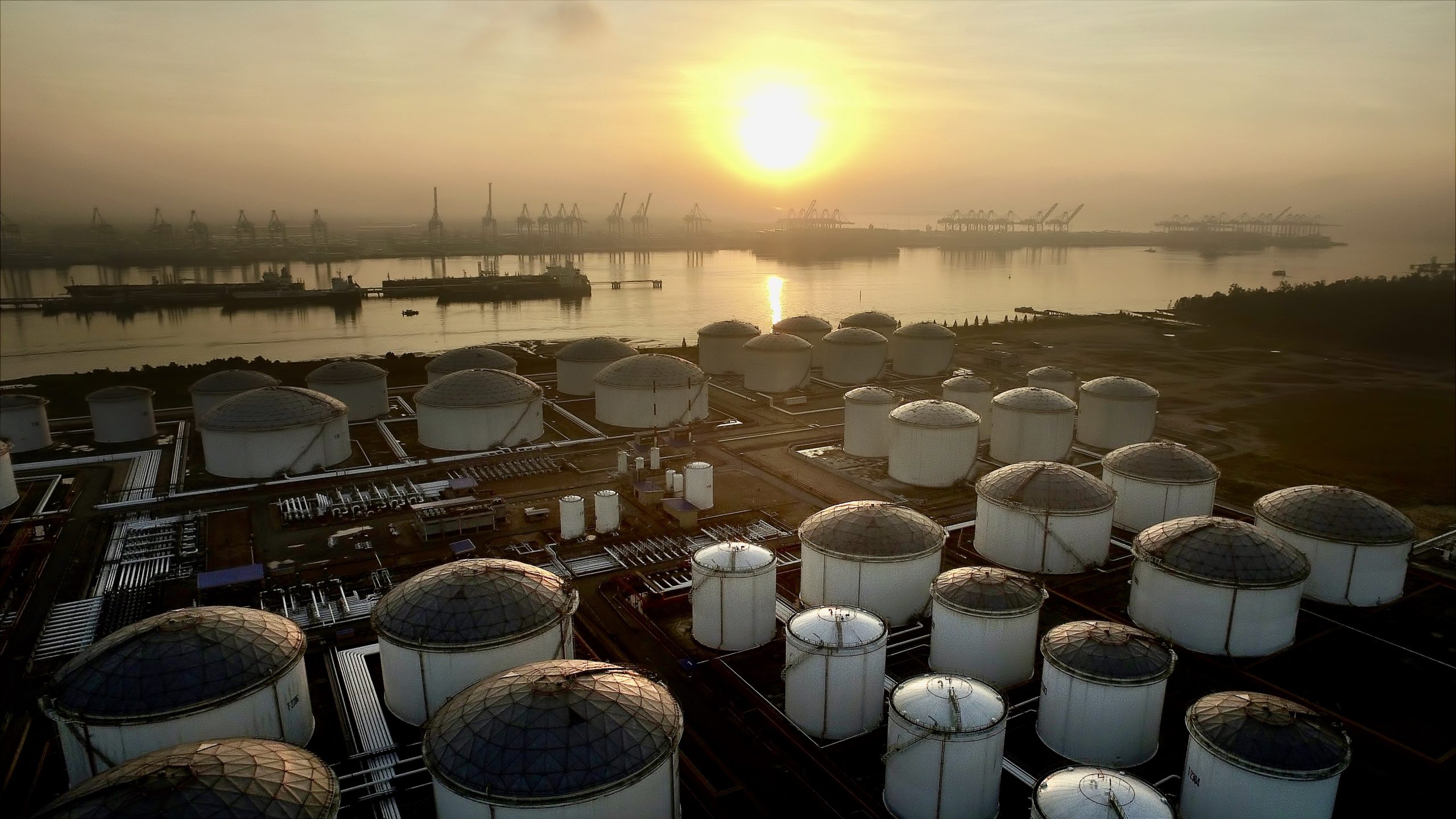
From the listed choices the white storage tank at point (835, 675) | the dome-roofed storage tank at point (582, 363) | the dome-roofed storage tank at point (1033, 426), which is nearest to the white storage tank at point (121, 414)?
the dome-roofed storage tank at point (582, 363)

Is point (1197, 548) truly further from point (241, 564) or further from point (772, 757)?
point (241, 564)

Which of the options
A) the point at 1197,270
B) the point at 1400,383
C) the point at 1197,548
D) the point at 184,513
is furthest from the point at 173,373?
the point at 1197,270

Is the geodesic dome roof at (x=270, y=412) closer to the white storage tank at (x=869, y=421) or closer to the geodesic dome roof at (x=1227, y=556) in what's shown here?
the white storage tank at (x=869, y=421)

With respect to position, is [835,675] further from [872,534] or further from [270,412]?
[270,412]

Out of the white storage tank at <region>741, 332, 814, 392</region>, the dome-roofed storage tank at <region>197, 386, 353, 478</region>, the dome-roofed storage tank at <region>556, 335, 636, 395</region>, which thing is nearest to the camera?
the dome-roofed storage tank at <region>197, 386, 353, 478</region>

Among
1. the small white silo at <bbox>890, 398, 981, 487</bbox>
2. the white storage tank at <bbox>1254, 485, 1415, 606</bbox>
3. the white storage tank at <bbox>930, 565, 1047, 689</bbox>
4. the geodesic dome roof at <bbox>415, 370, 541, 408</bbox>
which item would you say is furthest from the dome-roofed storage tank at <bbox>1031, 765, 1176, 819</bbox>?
the geodesic dome roof at <bbox>415, 370, 541, 408</bbox>

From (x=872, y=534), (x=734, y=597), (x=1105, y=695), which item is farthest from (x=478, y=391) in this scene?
(x=1105, y=695)

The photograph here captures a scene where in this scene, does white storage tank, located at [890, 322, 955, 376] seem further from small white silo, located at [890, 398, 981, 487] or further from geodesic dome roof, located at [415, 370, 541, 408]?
geodesic dome roof, located at [415, 370, 541, 408]
